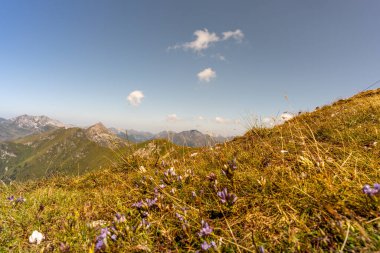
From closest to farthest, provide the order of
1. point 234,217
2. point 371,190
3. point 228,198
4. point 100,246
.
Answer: point 371,190 → point 100,246 → point 234,217 → point 228,198

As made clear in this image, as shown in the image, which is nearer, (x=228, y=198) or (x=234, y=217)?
(x=234, y=217)

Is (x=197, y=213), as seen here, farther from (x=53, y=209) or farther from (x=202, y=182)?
(x=53, y=209)

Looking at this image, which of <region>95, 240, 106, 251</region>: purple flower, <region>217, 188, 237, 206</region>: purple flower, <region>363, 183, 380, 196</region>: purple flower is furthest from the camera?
<region>217, 188, 237, 206</region>: purple flower

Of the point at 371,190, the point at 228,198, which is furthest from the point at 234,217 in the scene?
the point at 371,190

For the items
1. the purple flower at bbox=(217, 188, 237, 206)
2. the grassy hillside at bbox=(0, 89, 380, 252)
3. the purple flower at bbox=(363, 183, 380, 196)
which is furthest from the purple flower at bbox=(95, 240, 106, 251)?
the purple flower at bbox=(363, 183, 380, 196)

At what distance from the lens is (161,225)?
3.21 m

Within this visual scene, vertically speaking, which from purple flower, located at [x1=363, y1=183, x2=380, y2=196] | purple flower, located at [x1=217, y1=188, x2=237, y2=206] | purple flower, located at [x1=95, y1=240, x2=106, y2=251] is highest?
purple flower, located at [x1=363, y1=183, x2=380, y2=196]

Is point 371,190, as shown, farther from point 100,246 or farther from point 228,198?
point 100,246

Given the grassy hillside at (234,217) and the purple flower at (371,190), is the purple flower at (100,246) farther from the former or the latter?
the purple flower at (371,190)

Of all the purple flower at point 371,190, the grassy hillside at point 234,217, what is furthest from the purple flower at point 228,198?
the purple flower at point 371,190

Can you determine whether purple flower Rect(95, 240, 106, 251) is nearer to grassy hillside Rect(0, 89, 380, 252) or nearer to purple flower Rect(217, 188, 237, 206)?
grassy hillside Rect(0, 89, 380, 252)

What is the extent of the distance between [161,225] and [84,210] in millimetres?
1835

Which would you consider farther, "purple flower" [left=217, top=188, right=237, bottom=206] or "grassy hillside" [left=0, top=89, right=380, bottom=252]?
"purple flower" [left=217, top=188, right=237, bottom=206]

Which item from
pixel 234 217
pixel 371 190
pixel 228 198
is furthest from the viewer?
pixel 228 198
